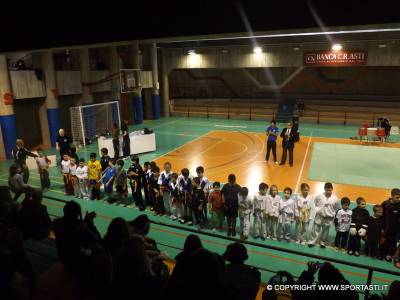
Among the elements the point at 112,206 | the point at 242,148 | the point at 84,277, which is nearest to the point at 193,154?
the point at 242,148

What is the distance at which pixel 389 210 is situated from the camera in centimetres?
655

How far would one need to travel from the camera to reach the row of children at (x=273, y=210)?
22.3ft

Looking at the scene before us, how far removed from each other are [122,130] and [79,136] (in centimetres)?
449

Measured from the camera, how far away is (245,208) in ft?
25.2

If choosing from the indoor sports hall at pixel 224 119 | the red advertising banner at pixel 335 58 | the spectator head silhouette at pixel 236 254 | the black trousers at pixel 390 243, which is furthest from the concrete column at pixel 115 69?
the spectator head silhouette at pixel 236 254

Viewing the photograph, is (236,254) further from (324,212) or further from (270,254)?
(324,212)

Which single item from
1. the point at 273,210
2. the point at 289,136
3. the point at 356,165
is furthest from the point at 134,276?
the point at 356,165

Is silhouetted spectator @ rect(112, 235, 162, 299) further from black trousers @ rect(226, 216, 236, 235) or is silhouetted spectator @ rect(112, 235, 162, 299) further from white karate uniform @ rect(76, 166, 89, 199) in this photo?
white karate uniform @ rect(76, 166, 89, 199)

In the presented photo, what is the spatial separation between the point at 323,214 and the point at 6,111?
14.9m

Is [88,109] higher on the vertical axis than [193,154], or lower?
higher

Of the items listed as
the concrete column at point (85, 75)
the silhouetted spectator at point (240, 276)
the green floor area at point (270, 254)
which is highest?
the concrete column at point (85, 75)

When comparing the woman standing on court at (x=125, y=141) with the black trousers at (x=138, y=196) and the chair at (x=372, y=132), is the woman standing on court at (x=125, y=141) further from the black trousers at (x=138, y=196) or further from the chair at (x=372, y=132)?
the chair at (x=372, y=132)

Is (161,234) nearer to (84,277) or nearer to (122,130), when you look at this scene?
(84,277)

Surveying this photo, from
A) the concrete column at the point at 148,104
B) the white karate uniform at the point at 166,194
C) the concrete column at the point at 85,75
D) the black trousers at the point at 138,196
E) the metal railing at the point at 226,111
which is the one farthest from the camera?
the concrete column at the point at 148,104
